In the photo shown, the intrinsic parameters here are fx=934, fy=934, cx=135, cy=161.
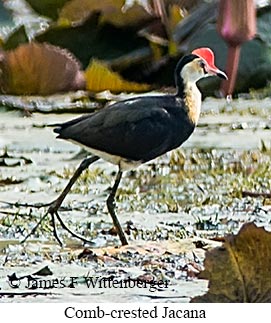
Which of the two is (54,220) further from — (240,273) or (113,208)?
(240,273)

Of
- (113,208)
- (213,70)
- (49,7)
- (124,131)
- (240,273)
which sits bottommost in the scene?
(240,273)

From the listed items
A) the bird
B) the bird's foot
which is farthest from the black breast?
the bird's foot

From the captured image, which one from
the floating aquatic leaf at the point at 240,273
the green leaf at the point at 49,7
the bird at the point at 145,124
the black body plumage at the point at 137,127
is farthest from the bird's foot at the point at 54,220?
the green leaf at the point at 49,7

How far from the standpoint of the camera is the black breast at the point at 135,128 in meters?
1.65

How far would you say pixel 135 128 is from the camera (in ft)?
5.43

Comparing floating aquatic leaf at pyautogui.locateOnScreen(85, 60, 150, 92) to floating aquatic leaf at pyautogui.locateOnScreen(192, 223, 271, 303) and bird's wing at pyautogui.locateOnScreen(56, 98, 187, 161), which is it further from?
floating aquatic leaf at pyautogui.locateOnScreen(192, 223, 271, 303)

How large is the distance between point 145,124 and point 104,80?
0.35 ft

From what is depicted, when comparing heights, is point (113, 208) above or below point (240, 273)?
above

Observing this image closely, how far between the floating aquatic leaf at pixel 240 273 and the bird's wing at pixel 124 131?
220mm

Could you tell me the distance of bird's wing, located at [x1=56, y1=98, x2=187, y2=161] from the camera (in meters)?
1.65

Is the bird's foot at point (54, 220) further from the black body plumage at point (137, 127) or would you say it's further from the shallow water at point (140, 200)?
the black body plumage at point (137, 127)

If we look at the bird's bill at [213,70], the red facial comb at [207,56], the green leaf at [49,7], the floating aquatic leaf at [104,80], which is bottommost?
the floating aquatic leaf at [104,80]

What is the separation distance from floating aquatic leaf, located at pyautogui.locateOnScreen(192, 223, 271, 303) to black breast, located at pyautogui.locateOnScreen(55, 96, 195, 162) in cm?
21

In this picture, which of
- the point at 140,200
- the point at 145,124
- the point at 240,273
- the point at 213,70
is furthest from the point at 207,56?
the point at 240,273
